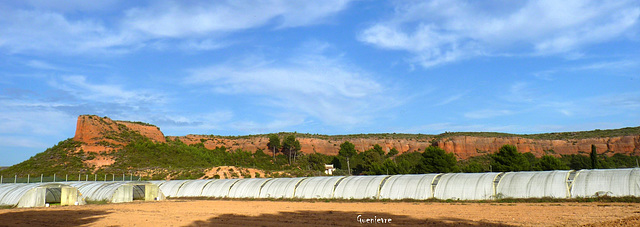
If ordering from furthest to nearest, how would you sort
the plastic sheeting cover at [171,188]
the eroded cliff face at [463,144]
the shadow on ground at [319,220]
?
the eroded cliff face at [463,144]
the plastic sheeting cover at [171,188]
the shadow on ground at [319,220]

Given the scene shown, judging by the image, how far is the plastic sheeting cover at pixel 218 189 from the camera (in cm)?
3672

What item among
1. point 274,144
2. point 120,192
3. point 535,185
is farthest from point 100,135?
point 535,185

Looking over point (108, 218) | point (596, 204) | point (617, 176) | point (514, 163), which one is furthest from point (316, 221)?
point (514, 163)

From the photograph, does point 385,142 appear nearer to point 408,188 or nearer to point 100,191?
point 408,188

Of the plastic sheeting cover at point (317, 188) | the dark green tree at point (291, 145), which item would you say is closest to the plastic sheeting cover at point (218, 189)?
the plastic sheeting cover at point (317, 188)

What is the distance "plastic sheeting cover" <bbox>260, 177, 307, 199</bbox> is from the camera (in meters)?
32.9

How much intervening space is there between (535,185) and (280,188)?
1760 cm

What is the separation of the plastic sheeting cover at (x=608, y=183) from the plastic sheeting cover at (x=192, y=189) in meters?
28.0

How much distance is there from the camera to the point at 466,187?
25625 mm

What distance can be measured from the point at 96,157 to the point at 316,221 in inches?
2275

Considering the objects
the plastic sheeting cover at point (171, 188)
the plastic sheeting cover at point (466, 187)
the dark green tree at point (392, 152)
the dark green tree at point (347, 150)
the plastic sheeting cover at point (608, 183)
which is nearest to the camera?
the plastic sheeting cover at point (608, 183)

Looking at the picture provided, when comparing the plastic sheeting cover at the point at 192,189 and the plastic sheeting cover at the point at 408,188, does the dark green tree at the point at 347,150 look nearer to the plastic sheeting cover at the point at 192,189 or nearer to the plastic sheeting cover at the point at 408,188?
the plastic sheeting cover at the point at 192,189

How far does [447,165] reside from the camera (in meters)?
55.7

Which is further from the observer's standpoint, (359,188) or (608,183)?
(359,188)
